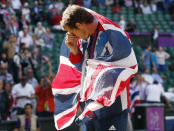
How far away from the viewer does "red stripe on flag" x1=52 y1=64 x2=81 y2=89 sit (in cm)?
418

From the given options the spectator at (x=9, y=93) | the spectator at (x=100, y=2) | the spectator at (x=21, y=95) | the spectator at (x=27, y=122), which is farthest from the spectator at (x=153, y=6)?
the spectator at (x=27, y=122)

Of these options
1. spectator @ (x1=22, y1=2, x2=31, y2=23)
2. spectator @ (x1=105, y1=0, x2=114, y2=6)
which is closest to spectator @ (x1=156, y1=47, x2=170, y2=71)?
spectator @ (x1=105, y1=0, x2=114, y2=6)

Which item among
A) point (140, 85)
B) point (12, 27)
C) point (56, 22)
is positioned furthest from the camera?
point (56, 22)

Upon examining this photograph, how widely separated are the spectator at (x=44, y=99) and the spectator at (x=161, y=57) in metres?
6.89

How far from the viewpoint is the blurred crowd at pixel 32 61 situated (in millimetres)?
11062

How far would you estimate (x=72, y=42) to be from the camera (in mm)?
4027

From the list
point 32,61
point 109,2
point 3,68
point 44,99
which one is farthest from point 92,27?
point 109,2

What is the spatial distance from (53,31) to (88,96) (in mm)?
13159

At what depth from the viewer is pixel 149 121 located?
12.0m

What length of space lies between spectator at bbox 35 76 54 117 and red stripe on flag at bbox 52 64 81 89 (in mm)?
6870

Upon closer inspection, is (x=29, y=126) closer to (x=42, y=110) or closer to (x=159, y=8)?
(x=42, y=110)

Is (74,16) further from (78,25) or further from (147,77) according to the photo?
(147,77)

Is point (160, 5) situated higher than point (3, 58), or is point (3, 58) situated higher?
point (160, 5)

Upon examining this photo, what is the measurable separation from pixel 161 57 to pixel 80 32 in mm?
13516
